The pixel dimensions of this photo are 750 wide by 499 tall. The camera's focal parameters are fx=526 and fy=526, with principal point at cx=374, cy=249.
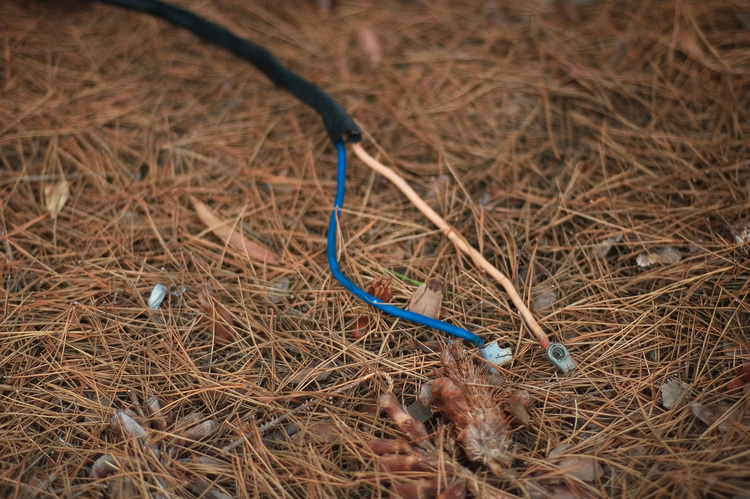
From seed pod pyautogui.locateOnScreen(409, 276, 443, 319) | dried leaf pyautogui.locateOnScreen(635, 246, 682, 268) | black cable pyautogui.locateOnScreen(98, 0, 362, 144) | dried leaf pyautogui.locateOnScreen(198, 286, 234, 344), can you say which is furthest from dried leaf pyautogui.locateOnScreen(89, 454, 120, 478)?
dried leaf pyautogui.locateOnScreen(635, 246, 682, 268)

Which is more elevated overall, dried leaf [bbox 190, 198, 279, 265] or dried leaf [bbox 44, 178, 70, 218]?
dried leaf [bbox 44, 178, 70, 218]

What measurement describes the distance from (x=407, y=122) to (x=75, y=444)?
1499 mm

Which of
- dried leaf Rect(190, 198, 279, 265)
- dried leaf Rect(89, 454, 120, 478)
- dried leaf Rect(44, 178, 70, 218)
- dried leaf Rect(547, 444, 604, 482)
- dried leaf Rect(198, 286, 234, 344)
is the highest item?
dried leaf Rect(44, 178, 70, 218)

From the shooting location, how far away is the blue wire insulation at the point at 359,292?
149cm

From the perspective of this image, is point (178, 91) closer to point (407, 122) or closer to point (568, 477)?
point (407, 122)

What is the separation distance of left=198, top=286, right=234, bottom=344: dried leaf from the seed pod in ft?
1.76

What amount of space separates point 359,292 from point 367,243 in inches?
8.5

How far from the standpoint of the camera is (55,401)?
1.40m

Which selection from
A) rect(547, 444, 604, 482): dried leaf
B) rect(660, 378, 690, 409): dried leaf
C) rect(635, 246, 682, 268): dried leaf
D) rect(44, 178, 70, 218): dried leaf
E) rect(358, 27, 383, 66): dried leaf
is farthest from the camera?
rect(358, 27, 383, 66): dried leaf

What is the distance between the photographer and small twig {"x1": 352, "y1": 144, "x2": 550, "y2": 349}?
1521mm

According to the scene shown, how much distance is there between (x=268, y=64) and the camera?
2025mm

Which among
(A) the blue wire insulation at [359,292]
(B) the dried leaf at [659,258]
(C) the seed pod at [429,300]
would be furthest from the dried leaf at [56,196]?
(B) the dried leaf at [659,258]

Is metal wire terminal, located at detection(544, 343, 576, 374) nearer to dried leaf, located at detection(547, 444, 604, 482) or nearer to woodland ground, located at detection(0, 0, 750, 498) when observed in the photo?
woodland ground, located at detection(0, 0, 750, 498)

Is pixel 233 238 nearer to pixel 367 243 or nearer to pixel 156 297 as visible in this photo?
pixel 156 297
